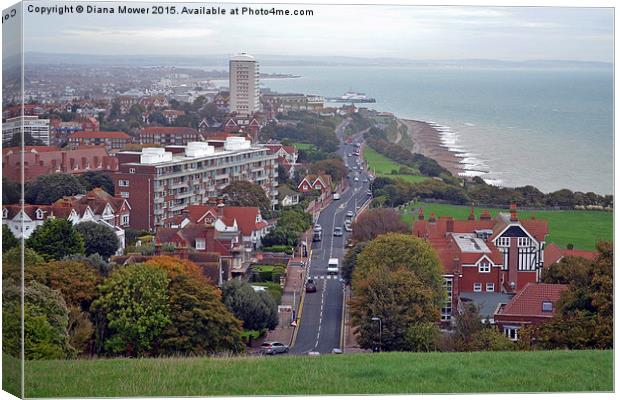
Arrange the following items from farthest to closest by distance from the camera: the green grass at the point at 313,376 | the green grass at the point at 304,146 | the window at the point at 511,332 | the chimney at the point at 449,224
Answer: the green grass at the point at 304,146 < the chimney at the point at 449,224 < the window at the point at 511,332 < the green grass at the point at 313,376

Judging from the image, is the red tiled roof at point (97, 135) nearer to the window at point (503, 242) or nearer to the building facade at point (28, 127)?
the building facade at point (28, 127)

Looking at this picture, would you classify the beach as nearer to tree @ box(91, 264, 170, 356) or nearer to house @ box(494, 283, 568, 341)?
house @ box(494, 283, 568, 341)

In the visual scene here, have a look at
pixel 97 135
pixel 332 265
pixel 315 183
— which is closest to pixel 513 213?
pixel 332 265

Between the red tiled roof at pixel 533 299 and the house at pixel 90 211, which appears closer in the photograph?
the house at pixel 90 211

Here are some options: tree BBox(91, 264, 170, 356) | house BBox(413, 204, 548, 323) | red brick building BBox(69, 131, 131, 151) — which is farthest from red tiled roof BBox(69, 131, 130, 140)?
house BBox(413, 204, 548, 323)

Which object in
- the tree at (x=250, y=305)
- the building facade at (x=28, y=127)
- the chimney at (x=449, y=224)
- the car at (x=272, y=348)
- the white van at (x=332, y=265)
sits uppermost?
the building facade at (x=28, y=127)

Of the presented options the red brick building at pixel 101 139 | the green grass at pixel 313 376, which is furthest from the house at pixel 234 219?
the green grass at pixel 313 376

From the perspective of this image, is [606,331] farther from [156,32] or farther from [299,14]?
[156,32]

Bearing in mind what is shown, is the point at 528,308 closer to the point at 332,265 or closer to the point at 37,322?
the point at 332,265
